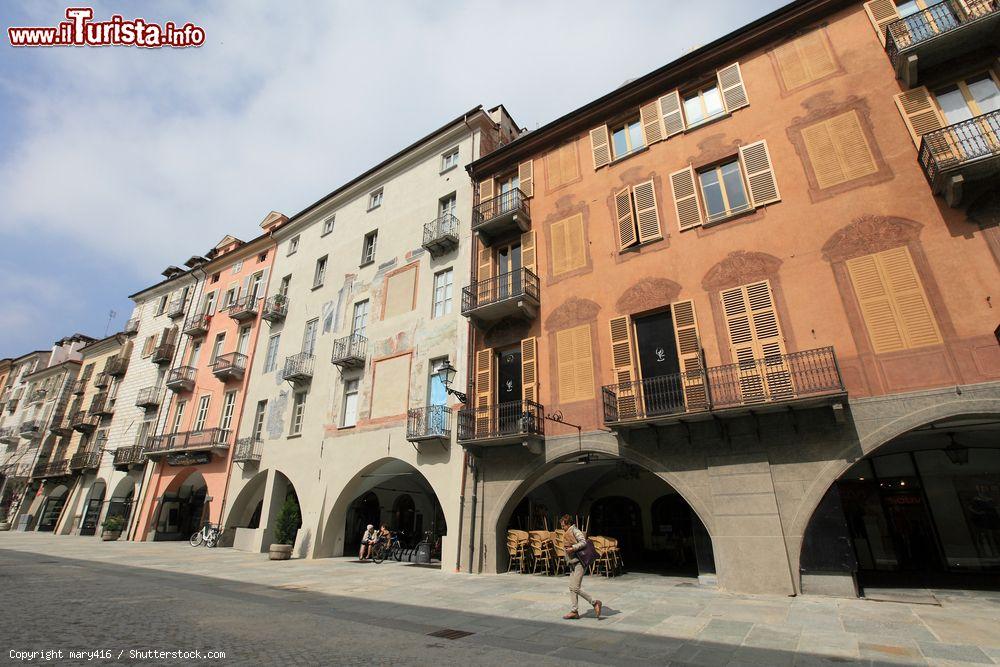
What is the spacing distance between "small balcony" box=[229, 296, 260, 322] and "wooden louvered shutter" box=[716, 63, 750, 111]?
2407 centimetres

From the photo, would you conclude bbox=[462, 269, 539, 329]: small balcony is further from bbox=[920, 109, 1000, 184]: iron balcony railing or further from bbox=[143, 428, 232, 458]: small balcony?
bbox=[143, 428, 232, 458]: small balcony

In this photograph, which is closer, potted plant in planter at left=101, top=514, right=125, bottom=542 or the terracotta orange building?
the terracotta orange building

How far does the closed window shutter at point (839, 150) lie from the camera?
11062 mm

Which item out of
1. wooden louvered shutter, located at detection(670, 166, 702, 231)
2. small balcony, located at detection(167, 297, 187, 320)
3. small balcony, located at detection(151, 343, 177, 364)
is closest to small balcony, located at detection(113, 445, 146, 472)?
small balcony, located at detection(151, 343, 177, 364)

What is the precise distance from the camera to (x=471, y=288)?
16672 millimetres

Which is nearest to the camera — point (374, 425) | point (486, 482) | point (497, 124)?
point (486, 482)

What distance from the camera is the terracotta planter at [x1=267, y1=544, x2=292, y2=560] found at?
1734 centimetres

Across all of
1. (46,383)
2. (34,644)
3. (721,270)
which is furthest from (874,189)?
(46,383)

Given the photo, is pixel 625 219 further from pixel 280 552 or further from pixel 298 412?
pixel 280 552

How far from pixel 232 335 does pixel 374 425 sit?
14392 millimetres

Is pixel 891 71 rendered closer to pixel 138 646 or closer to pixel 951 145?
pixel 951 145

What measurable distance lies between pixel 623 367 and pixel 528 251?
224 inches

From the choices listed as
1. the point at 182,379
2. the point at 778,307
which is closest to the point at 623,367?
the point at 778,307

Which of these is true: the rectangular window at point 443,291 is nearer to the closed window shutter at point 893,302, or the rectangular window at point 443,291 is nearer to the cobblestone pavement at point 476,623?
the cobblestone pavement at point 476,623
